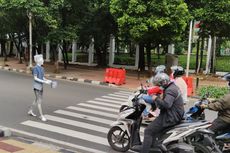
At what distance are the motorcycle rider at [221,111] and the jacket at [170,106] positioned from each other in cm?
57

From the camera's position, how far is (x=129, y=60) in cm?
2705

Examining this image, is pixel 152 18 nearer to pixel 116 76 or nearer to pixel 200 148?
pixel 116 76

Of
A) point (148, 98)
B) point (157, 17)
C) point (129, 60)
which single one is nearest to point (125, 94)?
point (157, 17)

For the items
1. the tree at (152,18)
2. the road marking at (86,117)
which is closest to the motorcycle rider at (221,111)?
the road marking at (86,117)

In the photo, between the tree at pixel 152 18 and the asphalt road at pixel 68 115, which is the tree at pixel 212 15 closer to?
the tree at pixel 152 18

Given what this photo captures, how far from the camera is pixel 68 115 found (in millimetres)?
9852

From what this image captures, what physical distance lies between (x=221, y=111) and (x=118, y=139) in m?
2.13

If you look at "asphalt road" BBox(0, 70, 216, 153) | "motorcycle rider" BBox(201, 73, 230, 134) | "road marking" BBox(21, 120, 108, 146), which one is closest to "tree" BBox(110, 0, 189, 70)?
"asphalt road" BBox(0, 70, 216, 153)

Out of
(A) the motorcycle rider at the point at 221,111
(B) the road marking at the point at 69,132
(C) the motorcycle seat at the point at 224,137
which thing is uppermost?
(A) the motorcycle rider at the point at 221,111

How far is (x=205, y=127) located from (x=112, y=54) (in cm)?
2195

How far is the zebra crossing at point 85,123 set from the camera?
286 inches

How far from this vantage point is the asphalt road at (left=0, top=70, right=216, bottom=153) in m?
7.55

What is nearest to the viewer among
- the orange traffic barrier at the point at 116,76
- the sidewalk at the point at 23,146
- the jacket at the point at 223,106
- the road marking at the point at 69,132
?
the jacket at the point at 223,106

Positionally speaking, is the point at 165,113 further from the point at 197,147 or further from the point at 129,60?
the point at 129,60
